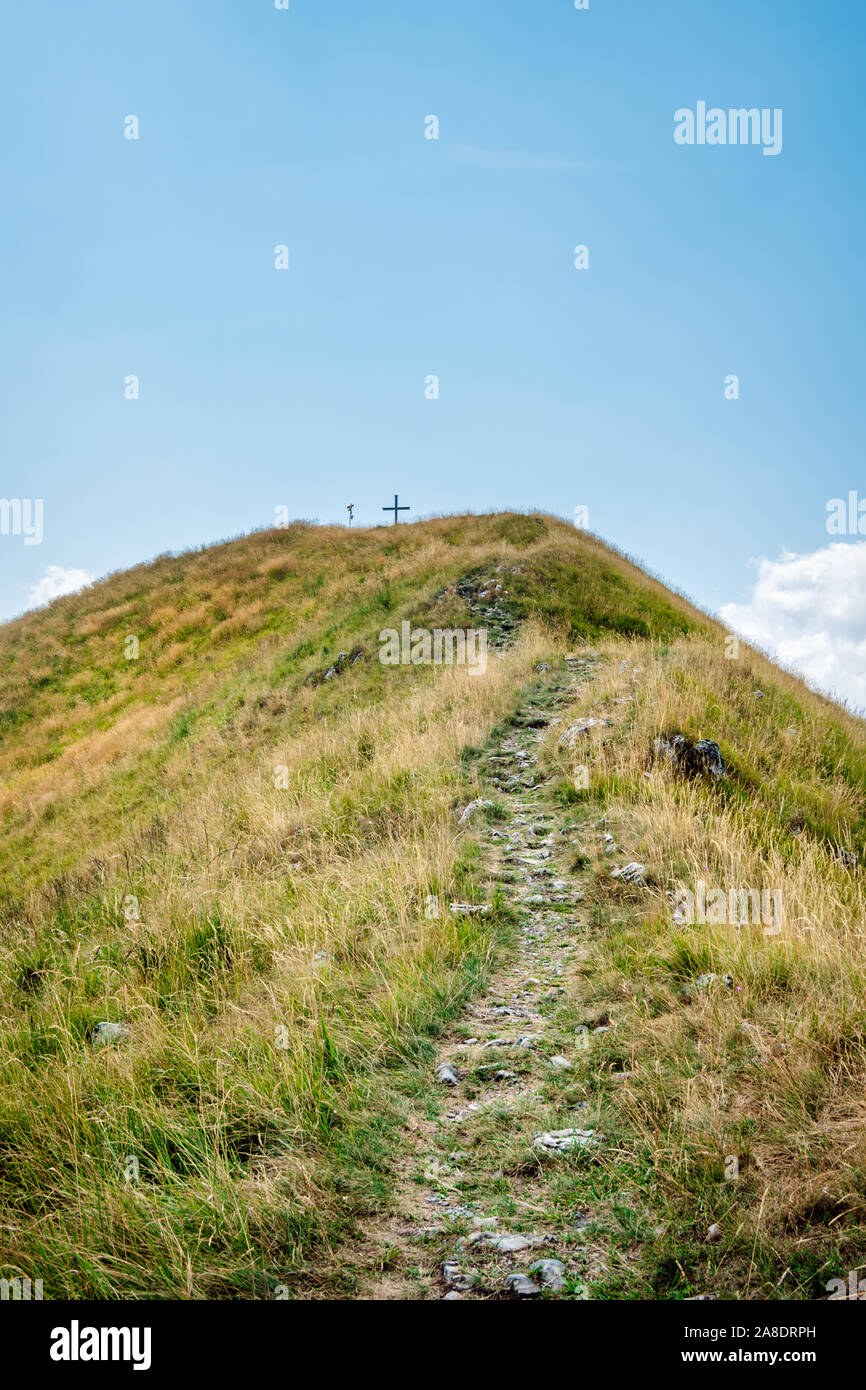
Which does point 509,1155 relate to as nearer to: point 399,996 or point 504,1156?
point 504,1156

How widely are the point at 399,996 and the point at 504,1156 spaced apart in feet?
4.56

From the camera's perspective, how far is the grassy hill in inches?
117

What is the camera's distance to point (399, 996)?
4727 mm

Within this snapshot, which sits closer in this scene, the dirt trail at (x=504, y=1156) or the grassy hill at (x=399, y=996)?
the dirt trail at (x=504, y=1156)

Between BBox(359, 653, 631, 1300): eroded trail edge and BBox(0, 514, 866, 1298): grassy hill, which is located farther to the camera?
BBox(0, 514, 866, 1298): grassy hill

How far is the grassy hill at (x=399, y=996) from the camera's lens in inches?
117

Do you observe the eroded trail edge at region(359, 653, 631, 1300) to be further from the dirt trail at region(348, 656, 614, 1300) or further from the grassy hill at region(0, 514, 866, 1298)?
the grassy hill at region(0, 514, 866, 1298)

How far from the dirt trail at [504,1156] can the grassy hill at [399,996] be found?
0.13 meters

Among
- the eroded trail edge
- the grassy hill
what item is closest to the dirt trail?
the eroded trail edge

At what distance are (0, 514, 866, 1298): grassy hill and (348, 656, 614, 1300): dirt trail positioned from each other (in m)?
0.13

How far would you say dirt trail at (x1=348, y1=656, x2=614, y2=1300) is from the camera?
2.84 metres

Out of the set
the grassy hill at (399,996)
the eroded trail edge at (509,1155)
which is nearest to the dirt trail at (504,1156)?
the eroded trail edge at (509,1155)

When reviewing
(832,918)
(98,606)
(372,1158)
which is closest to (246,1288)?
(372,1158)

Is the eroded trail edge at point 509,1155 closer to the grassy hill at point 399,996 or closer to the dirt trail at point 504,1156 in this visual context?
the dirt trail at point 504,1156
